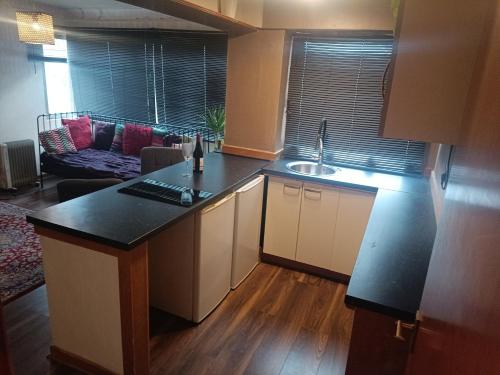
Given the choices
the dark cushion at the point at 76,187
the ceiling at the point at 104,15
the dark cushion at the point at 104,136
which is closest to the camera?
the dark cushion at the point at 76,187

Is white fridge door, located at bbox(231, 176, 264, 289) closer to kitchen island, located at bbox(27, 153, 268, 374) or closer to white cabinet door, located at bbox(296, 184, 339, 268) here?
white cabinet door, located at bbox(296, 184, 339, 268)

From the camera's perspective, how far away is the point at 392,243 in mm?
1773

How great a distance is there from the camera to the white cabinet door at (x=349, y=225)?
2.69m

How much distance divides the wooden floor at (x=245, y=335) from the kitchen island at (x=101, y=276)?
0.77 ft

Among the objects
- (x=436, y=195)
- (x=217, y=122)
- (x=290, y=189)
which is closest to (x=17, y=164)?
(x=217, y=122)

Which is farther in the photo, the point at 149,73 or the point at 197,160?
the point at 149,73

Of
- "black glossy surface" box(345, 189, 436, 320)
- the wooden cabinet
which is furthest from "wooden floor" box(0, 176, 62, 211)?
"black glossy surface" box(345, 189, 436, 320)

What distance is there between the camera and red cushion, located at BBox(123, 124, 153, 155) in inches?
193

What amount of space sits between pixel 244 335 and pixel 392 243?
44.0 inches

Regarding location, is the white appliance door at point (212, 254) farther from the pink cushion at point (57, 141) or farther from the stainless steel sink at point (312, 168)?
the pink cushion at point (57, 141)

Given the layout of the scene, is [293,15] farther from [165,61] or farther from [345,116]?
[165,61]

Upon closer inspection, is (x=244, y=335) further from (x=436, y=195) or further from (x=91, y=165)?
(x=91, y=165)

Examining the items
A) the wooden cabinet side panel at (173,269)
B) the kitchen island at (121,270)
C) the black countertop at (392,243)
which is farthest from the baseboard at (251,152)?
the wooden cabinet side panel at (173,269)

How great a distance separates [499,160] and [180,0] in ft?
6.09
